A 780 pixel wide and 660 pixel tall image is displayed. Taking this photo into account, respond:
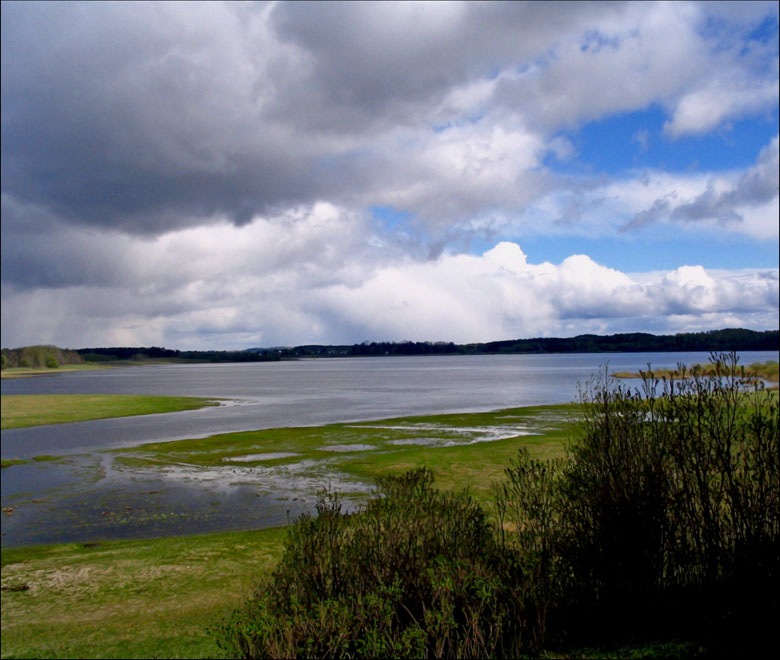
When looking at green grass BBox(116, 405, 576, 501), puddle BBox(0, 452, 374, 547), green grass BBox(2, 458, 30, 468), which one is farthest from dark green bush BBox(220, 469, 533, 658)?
green grass BBox(2, 458, 30, 468)

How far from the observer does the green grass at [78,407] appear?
55000mm

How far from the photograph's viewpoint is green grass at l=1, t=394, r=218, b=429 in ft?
180

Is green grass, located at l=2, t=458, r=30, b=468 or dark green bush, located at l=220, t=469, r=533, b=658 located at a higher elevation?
dark green bush, located at l=220, t=469, r=533, b=658

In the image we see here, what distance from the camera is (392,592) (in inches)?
400

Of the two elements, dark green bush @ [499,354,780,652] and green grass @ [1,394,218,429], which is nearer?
dark green bush @ [499,354,780,652]

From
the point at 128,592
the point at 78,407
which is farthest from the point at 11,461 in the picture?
the point at 78,407

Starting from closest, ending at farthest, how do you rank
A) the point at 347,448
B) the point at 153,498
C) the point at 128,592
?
the point at 128,592 < the point at 153,498 < the point at 347,448

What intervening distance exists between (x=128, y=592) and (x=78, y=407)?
56.0 m

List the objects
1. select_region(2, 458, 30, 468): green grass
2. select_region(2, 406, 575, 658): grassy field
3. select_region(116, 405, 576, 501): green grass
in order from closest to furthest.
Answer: select_region(2, 406, 575, 658): grassy field < select_region(116, 405, 576, 501): green grass < select_region(2, 458, 30, 468): green grass

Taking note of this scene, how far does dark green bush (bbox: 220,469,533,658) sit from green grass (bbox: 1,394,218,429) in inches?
1922

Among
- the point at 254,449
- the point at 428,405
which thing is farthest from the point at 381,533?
the point at 428,405

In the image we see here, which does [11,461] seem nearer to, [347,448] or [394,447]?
[347,448]

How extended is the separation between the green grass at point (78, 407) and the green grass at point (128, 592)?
37.7m

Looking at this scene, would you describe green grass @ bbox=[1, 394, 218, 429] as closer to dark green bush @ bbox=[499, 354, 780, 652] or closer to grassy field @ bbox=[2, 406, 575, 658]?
grassy field @ bbox=[2, 406, 575, 658]
